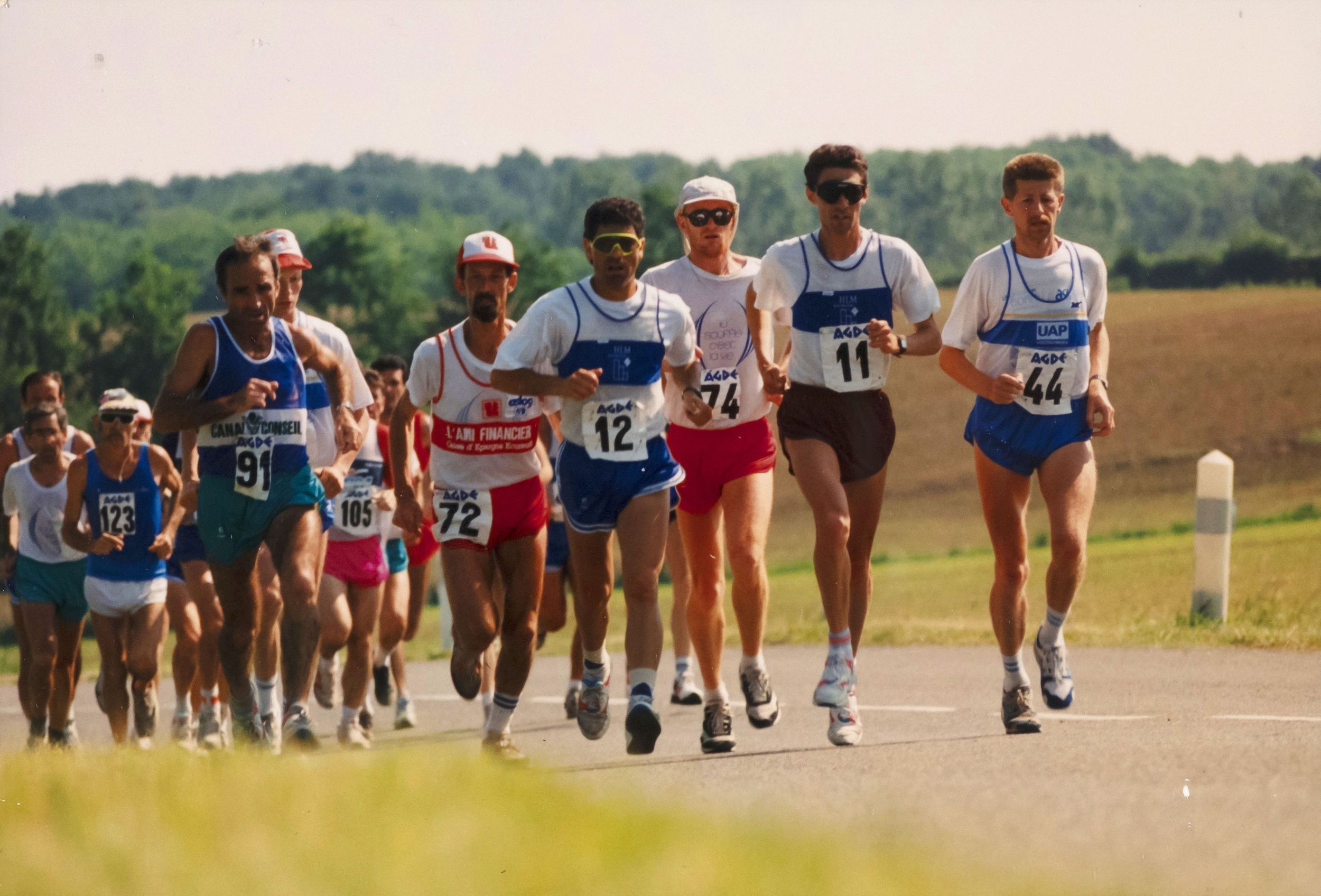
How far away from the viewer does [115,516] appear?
11625 millimetres

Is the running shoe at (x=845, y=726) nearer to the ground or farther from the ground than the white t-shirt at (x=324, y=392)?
nearer to the ground

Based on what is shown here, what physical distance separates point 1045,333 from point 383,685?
260 inches

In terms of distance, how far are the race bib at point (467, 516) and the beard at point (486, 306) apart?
0.85 metres

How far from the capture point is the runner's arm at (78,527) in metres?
11.3

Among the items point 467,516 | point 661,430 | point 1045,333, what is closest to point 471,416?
point 467,516

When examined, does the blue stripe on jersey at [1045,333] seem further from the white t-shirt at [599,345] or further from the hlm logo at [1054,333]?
the white t-shirt at [599,345]

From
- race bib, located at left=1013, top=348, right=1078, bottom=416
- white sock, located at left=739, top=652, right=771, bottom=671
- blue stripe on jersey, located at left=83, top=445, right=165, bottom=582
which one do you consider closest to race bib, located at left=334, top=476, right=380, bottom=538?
blue stripe on jersey, located at left=83, top=445, right=165, bottom=582

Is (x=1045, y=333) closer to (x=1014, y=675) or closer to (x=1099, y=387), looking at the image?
(x=1099, y=387)

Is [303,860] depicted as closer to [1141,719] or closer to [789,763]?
[789,763]

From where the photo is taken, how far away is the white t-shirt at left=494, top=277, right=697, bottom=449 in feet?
27.0

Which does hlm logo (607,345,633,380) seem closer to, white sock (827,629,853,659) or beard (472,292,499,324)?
beard (472,292,499,324)

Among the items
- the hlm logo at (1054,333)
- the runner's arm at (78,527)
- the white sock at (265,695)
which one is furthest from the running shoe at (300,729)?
the hlm logo at (1054,333)

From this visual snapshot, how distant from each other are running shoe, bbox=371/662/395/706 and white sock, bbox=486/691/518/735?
15.1 ft

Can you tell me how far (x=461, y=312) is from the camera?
240 feet
